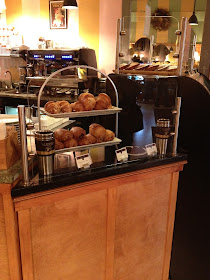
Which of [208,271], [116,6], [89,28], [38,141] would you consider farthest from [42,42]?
[208,271]

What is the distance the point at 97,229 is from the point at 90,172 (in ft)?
1.26

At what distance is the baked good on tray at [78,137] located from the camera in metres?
1.69

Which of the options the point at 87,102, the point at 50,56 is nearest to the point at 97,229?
the point at 87,102

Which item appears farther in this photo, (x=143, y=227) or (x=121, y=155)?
(x=143, y=227)

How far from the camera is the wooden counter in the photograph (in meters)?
1.42

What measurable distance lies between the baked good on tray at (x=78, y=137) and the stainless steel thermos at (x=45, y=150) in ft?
0.65

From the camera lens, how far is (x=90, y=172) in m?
1.54

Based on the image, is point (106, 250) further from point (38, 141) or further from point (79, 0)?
point (79, 0)

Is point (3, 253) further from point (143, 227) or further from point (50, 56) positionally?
point (50, 56)

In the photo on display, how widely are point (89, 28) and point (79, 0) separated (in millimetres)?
582

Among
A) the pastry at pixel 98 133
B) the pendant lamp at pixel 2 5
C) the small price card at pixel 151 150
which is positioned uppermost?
the pendant lamp at pixel 2 5

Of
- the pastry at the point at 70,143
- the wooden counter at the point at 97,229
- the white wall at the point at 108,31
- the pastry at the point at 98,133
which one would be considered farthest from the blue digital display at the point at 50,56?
the wooden counter at the point at 97,229

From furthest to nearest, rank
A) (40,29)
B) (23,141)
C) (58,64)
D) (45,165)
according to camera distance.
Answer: (40,29) < (58,64) < (45,165) < (23,141)

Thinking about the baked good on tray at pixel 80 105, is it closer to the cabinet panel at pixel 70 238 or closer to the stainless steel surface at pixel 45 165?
the stainless steel surface at pixel 45 165
